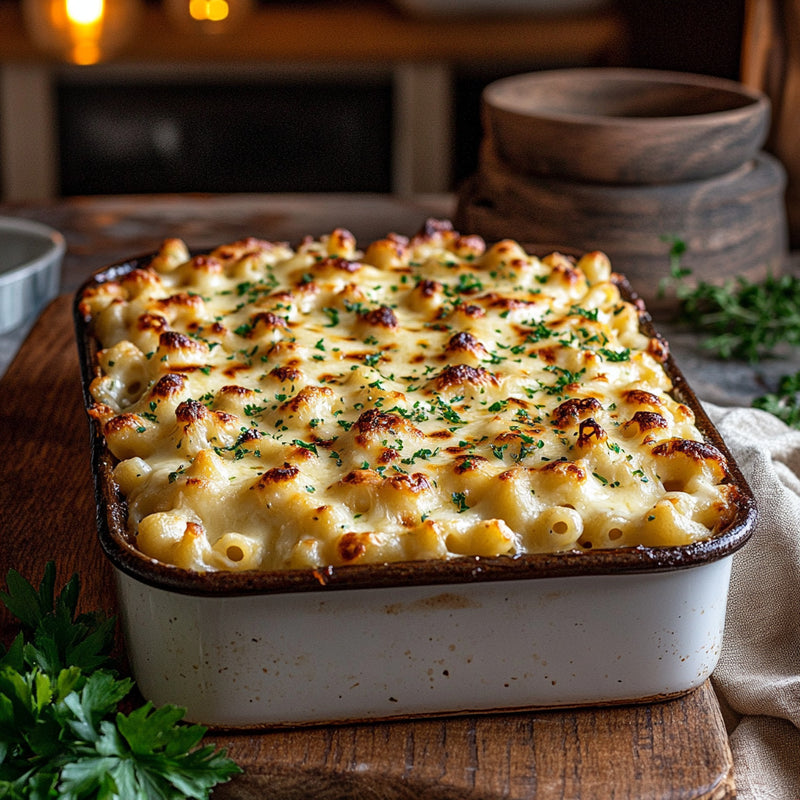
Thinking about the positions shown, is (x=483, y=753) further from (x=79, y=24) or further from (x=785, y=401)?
(x=79, y=24)

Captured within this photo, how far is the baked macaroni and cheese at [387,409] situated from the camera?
1311 millimetres

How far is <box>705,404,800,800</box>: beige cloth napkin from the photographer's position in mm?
1470

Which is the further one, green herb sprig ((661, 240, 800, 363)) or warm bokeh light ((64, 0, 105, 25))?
warm bokeh light ((64, 0, 105, 25))

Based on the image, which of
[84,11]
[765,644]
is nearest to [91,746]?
[765,644]

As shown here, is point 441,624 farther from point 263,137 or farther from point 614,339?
point 263,137

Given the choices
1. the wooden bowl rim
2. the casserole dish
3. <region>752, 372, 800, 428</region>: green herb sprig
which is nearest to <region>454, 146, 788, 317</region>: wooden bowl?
the wooden bowl rim

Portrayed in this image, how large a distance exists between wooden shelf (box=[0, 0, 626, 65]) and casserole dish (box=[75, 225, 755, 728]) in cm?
365

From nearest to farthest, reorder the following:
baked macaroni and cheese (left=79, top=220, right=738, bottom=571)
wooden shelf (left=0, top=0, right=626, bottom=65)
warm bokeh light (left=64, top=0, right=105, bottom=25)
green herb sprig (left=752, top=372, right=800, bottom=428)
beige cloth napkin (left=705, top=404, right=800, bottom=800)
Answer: baked macaroni and cheese (left=79, top=220, right=738, bottom=571) < beige cloth napkin (left=705, top=404, right=800, bottom=800) < green herb sprig (left=752, top=372, right=800, bottom=428) < warm bokeh light (left=64, top=0, right=105, bottom=25) < wooden shelf (left=0, top=0, right=626, bottom=65)

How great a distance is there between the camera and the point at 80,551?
5.45 ft

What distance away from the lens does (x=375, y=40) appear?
4738 mm

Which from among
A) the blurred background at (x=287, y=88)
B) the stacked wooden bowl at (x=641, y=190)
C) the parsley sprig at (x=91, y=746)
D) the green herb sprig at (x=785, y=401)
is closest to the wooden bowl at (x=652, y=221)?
the stacked wooden bowl at (x=641, y=190)

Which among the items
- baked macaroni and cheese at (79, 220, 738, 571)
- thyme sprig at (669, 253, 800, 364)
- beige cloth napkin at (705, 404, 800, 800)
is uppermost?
baked macaroni and cheese at (79, 220, 738, 571)

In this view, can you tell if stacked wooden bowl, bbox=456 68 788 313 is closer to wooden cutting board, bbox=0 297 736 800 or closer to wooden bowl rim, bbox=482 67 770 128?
wooden bowl rim, bbox=482 67 770 128

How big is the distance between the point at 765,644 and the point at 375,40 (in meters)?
3.63
